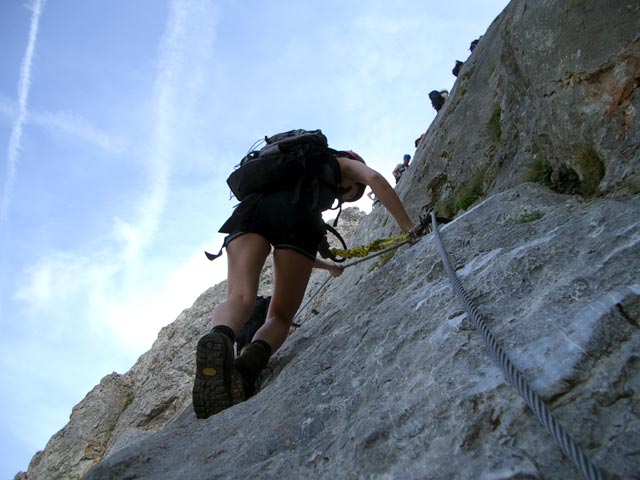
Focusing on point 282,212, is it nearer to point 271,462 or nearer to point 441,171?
point 271,462

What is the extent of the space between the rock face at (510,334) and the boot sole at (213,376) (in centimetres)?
13

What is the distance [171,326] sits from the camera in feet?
51.1

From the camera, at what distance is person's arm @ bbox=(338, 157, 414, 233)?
4.77m

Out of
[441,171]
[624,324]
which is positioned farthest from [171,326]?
[624,324]

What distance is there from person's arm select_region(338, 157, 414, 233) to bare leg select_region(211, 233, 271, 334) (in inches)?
40.8

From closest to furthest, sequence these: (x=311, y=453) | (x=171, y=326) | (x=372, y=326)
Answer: (x=311, y=453) < (x=372, y=326) < (x=171, y=326)

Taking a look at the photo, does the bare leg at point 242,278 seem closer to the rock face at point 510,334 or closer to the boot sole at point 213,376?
the boot sole at point 213,376

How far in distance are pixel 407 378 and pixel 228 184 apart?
2.96 meters

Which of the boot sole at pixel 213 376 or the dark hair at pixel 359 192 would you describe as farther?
the dark hair at pixel 359 192

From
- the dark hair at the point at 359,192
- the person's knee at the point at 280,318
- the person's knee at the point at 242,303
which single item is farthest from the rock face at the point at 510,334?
the dark hair at the point at 359,192

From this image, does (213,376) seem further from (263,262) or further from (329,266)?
(329,266)

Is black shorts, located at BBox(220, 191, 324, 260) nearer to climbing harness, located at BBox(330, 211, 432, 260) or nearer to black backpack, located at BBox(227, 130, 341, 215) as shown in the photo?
black backpack, located at BBox(227, 130, 341, 215)

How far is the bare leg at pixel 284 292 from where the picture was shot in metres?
4.63

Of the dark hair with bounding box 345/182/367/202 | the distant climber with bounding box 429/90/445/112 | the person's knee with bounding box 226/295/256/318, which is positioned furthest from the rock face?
the distant climber with bounding box 429/90/445/112
